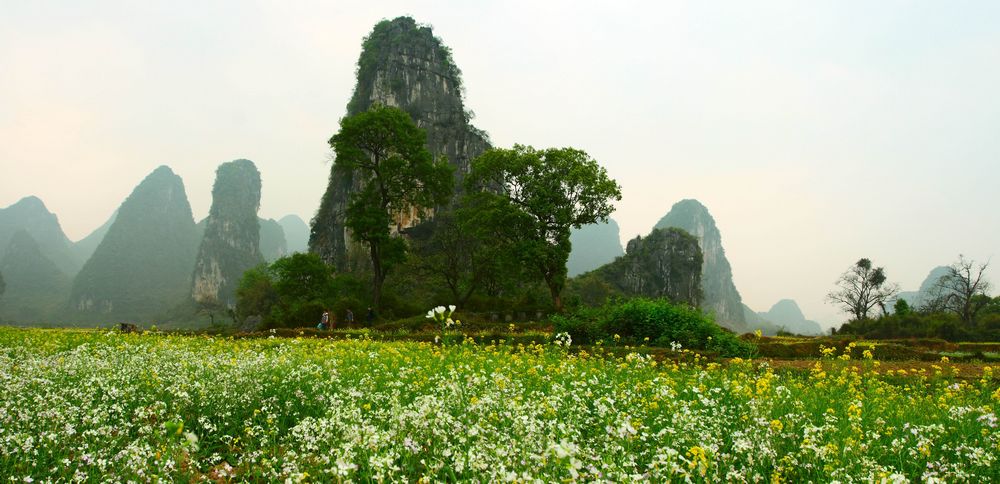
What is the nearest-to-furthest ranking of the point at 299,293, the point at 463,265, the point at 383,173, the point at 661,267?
the point at 383,173
the point at 299,293
the point at 463,265
the point at 661,267

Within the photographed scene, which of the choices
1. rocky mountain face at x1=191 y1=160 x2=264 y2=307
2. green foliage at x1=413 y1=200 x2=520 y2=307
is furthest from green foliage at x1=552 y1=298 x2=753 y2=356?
rocky mountain face at x1=191 y1=160 x2=264 y2=307

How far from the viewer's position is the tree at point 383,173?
134 feet

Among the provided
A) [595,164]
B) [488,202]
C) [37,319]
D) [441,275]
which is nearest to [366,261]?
[441,275]

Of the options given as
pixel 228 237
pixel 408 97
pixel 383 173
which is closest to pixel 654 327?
pixel 383 173

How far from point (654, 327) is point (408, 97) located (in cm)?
9355

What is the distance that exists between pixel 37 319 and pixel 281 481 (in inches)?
8451

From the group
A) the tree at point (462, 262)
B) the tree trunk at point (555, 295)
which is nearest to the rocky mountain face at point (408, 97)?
the tree at point (462, 262)

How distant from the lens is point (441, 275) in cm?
5772

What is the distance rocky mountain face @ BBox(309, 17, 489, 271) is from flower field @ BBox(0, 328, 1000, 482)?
89.9m

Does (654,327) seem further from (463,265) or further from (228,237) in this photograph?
(228,237)

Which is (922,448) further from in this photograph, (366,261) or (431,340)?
(366,261)

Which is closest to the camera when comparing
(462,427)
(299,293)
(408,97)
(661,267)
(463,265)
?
(462,427)

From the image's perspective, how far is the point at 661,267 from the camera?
125438 mm

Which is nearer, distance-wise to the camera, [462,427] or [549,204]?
[462,427]
